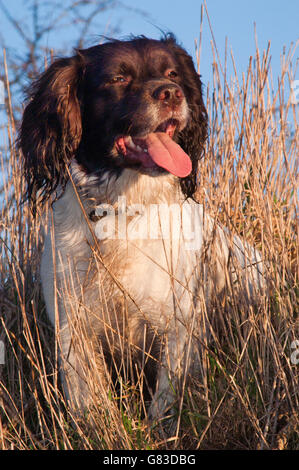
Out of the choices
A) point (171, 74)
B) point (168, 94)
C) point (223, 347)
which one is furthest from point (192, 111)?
point (223, 347)

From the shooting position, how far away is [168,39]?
9.76ft

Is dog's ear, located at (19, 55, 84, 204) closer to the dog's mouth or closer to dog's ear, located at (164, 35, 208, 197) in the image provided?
the dog's mouth

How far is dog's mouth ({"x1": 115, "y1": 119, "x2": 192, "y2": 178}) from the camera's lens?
2449 mm

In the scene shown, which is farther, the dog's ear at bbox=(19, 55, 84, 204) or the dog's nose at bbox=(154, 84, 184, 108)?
the dog's ear at bbox=(19, 55, 84, 204)

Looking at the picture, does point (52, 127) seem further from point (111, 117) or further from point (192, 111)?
point (192, 111)

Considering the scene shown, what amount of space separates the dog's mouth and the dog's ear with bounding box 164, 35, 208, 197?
0.61 feet

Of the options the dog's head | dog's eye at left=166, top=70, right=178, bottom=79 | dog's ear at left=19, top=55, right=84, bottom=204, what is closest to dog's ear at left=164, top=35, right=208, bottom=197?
the dog's head

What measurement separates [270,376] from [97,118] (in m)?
1.31

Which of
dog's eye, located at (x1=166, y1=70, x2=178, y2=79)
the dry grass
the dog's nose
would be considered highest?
dog's eye, located at (x1=166, y1=70, x2=178, y2=79)

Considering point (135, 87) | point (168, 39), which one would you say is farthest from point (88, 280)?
point (168, 39)

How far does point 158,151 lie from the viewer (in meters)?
2.50

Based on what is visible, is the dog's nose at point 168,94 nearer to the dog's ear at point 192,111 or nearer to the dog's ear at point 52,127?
the dog's ear at point 192,111
